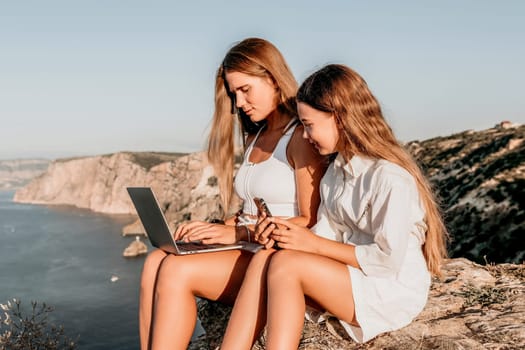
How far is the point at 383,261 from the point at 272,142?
145 cm

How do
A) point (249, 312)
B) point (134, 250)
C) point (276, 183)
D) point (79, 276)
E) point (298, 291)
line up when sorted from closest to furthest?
1. point (298, 291)
2. point (249, 312)
3. point (276, 183)
4. point (79, 276)
5. point (134, 250)

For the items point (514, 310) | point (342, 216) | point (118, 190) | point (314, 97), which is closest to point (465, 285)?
point (514, 310)

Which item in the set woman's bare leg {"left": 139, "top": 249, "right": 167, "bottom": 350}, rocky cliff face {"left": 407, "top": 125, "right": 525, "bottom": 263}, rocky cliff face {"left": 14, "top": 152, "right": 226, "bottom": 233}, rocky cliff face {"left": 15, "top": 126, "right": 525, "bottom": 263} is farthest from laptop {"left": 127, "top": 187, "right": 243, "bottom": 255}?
rocky cliff face {"left": 14, "top": 152, "right": 226, "bottom": 233}

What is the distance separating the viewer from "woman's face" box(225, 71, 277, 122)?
362 cm

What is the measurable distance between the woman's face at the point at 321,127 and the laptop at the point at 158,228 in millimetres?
904

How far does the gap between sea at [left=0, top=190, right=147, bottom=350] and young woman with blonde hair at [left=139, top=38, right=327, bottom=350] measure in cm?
3611

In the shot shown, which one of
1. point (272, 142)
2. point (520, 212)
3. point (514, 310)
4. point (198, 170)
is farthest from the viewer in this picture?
point (198, 170)

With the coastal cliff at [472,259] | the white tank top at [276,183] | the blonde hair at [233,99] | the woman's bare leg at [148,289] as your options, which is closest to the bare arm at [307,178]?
the white tank top at [276,183]

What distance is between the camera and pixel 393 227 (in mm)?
2508

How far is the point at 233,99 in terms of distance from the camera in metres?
4.09

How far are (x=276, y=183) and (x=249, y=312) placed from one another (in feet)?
3.57

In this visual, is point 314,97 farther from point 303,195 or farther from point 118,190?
point 118,190

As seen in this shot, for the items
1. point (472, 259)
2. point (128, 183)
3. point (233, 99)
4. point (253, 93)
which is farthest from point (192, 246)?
point (128, 183)

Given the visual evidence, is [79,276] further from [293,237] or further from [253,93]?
[293,237]
